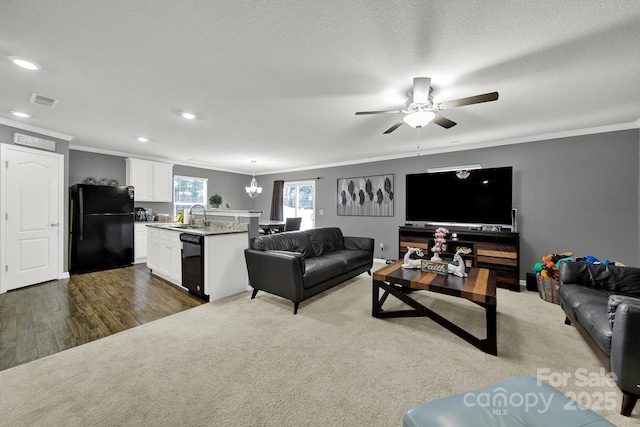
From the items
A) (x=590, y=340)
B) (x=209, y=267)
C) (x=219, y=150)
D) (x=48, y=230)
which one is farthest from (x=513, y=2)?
(x=48, y=230)

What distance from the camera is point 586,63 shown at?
2.01 meters

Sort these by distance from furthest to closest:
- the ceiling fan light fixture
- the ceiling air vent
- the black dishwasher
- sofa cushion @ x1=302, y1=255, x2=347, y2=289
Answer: the black dishwasher, sofa cushion @ x1=302, y1=255, x2=347, y2=289, the ceiling air vent, the ceiling fan light fixture

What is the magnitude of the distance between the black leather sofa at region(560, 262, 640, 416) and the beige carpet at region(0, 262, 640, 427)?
225mm

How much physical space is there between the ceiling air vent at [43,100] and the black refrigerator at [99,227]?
2.07 meters

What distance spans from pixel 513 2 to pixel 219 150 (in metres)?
4.93

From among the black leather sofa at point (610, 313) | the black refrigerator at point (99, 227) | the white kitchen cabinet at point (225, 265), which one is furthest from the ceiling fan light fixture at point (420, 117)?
the black refrigerator at point (99, 227)

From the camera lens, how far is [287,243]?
12.2ft

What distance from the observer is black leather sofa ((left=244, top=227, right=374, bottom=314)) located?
288 centimetres

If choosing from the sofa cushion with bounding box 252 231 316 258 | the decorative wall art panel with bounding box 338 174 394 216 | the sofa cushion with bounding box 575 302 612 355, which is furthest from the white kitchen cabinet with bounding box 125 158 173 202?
the sofa cushion with bounding box 575 302 612 355

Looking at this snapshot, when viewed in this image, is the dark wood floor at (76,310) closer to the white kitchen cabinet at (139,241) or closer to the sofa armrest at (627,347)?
the white kitchen cabinet at (139,241)

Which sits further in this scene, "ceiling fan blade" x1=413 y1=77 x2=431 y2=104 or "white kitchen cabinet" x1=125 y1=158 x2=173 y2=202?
"white kitchen cabinet" x1=125 y1=158 x2=173 y2=202

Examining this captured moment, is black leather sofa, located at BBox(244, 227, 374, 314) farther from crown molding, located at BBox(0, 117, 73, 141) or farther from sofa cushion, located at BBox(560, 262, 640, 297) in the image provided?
crown molding, located at BBox(0, 117, 73, 141)

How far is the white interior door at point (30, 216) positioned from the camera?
3510 mm

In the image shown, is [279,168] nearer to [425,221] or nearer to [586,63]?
[425,221]
